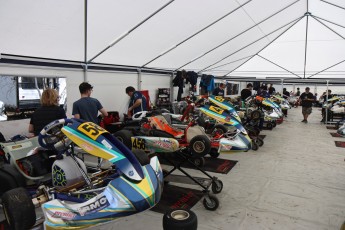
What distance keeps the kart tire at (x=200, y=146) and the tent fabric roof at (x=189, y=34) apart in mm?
2627

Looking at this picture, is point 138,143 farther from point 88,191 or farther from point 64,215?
point 64,215

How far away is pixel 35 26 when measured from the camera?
393 centimetres

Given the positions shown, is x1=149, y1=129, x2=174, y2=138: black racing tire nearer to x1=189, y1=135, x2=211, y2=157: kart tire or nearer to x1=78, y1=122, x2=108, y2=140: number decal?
x1=189, y1=135, x2=211, y2=157: kart tire

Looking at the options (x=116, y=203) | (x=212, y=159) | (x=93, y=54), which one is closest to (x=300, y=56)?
(x=212, y=159)

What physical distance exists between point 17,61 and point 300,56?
33.6 ft

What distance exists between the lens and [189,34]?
6664 mm

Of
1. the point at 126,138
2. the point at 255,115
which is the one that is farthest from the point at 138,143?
the point at 255,115

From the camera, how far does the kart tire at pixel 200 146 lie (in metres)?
3.33

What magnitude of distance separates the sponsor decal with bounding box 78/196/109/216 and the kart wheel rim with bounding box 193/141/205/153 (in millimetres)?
1779

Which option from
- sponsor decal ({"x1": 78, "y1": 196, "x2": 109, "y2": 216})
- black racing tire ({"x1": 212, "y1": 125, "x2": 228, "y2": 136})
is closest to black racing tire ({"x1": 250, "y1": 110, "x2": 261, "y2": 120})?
black racing tire ({"x1": 212, "y1": 125, "x2": 228, "y2": 136})

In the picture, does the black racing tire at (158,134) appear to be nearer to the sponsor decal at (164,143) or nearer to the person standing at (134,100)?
the sponsor decal at (164,143)

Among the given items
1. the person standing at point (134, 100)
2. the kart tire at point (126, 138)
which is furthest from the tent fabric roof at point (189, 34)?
the kart tire at point (126, 138)

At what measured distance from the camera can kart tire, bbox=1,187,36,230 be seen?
1.77 meters

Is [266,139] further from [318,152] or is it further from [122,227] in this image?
[122,227]
